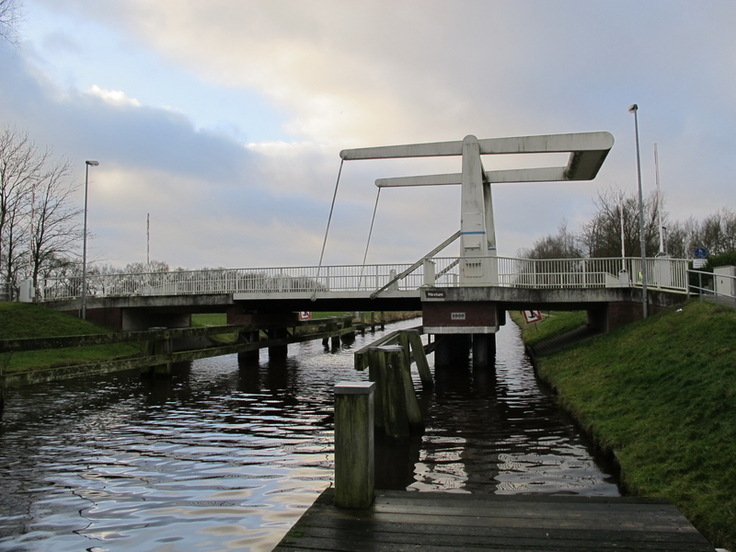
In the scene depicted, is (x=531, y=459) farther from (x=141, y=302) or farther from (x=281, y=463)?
(x=141, y=302)

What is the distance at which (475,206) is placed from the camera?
19.1m

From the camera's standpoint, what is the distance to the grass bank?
18.0m

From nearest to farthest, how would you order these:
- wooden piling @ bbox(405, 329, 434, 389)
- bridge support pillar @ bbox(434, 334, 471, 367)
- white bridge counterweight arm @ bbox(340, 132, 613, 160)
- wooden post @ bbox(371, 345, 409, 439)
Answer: wooden post @ bbox(371, 345, 409, 439), wooden piling @ bbox(405, 329, 434, 389), white bridge counterweight arm @ bbox(340, 132, 613, 160), bridge support pillar @ bbox(434, 334, 471, 367)

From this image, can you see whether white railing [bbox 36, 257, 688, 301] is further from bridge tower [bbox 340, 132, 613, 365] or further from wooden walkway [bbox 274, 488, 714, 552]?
wooden walkway [bbox 274, 488, 714, 552]

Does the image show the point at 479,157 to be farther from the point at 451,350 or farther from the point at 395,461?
the point at 395,461

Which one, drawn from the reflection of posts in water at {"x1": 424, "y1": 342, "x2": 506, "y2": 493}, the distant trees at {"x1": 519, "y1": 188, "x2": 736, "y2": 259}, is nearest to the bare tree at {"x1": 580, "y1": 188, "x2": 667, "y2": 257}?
the distant trees at {"x1": 519, "y1": 188, "x2": 736, "y2": 259}

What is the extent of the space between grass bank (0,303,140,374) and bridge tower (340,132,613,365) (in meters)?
10.9

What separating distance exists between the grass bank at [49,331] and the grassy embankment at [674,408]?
1464cm

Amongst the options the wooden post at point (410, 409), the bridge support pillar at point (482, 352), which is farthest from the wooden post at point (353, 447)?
the bridge support pillar at point (482, 352)

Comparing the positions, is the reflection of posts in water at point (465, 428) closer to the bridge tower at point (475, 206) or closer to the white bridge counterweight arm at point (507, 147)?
the bridge tower at point (475, 206)

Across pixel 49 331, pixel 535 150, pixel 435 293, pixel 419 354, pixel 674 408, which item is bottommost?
pixel 674 408

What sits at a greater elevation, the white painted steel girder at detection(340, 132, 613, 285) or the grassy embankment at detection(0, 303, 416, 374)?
the white painted steel girder at detection(340, 132, 613, 285)

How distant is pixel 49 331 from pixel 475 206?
17238 mm

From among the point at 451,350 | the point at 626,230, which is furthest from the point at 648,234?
the point at 451,350
